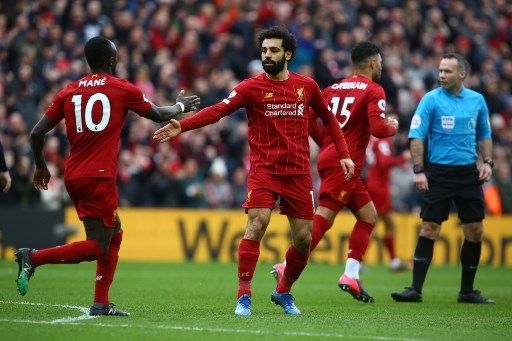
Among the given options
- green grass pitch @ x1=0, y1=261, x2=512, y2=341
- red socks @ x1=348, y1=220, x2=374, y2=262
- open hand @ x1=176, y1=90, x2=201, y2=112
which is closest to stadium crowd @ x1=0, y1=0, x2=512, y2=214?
green grass pitch @ x1=0, y1=261, x2=512, y2=341

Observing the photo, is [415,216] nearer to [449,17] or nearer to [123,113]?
[449,17]

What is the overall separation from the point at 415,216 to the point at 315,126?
412 inches

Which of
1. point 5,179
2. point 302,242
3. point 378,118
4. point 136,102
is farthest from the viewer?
point 378,118

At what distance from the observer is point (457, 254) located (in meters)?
22.2

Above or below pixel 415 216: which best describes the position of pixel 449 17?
above

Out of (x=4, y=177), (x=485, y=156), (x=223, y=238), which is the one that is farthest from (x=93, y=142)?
(x=223, y=238)

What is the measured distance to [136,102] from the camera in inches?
405

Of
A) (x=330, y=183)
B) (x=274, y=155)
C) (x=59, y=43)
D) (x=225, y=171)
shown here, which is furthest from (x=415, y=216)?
(x=274, y=155)

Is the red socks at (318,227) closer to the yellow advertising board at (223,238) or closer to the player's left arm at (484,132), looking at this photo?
the player's left arm at (484,132)

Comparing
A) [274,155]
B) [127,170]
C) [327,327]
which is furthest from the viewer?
[127,170]

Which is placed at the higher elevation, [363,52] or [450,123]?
[363,52]

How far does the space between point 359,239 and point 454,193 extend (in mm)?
1231

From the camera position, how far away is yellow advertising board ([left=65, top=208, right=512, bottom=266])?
71.7ft

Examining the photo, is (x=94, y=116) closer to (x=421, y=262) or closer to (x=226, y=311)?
(x=226, y=311)
